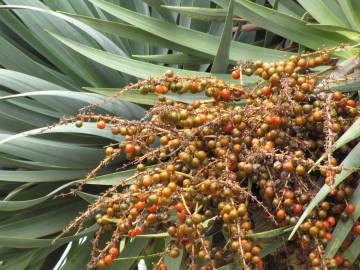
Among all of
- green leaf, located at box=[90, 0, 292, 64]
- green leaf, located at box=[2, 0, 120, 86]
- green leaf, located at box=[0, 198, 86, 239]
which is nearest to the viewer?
green leaf, located at box=[90, 0, 292, 64]

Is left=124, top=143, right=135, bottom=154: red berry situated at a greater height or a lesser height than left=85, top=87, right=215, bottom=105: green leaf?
lesser

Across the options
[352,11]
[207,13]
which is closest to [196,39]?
[207,13]

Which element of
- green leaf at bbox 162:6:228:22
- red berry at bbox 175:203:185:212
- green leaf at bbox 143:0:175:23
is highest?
green leaf at bbox 143:0:175:23

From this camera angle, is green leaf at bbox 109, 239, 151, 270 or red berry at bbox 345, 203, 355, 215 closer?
red berry at bbox 345, 203, 355, 215

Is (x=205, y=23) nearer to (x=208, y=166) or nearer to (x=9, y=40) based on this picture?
(x=9, y=40)

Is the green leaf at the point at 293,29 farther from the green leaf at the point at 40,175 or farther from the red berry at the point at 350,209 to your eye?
the green leaf at the point at 40,175

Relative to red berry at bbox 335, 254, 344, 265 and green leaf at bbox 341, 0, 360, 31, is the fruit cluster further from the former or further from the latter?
green leaf at bbox 341, 0, 360, 31

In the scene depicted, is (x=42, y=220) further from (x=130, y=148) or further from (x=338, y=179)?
(x=338, y=179)

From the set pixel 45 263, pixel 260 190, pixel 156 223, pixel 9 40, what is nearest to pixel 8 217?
pixel 45 263

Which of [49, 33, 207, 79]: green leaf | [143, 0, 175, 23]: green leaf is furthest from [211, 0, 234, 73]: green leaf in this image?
[143, 0, 175, 23]: green leaf
